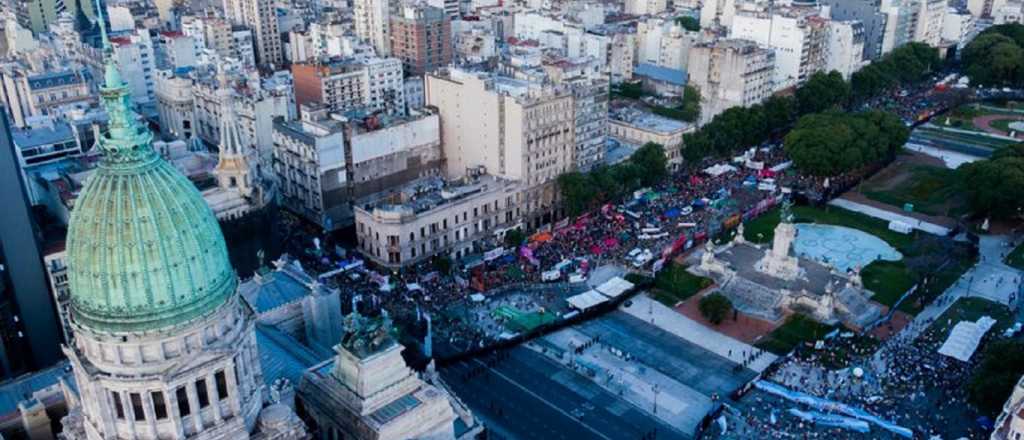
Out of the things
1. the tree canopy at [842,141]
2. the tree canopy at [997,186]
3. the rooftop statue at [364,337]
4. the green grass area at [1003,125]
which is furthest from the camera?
the green grass area at [1003,125]

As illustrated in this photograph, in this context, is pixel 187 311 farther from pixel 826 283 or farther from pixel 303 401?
pixel 826 283

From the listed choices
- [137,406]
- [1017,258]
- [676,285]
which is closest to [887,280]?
[1017,258]

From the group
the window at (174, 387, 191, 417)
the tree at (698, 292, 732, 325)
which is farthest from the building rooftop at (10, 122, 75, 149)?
the tree at (698, 292, 732, 325)

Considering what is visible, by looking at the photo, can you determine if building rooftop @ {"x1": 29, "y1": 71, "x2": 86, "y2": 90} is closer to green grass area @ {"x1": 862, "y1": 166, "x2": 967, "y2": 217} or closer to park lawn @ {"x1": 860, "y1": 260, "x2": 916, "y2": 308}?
park lawn @ {"x1": 860, "y1": 260, "x2": 916, "y2": 308}

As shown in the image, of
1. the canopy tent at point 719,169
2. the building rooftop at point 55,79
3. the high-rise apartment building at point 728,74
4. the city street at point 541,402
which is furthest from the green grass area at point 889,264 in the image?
the building rooftop at point 55,79

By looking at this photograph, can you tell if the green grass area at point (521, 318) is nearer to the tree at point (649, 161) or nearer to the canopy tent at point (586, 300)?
the canopy tent at point (586, 300)
